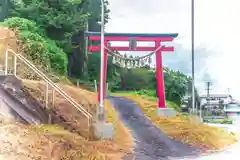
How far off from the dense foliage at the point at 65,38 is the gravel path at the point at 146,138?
28 centimetres

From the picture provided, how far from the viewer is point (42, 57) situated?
4.38 m

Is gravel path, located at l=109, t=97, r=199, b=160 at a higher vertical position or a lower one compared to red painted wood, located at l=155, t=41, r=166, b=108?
lower

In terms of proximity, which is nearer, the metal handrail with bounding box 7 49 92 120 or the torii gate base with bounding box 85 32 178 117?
the metal handrail with bounding box 7 49 92 120

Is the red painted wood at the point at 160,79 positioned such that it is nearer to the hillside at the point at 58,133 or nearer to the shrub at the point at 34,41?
the hillside at the point at 58,133

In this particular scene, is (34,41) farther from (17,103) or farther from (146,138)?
(146,138)

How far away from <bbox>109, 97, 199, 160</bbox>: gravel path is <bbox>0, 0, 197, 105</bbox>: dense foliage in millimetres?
281

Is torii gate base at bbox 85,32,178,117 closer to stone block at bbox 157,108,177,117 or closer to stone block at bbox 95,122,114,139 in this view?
stone block at bbox 157,108,177,117

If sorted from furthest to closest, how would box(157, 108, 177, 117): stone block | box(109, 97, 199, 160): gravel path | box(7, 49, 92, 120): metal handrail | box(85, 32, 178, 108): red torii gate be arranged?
1. box(157, 108, 177, 117): stone block
2. box(85, 32, 178, 108): red torii gate
3. box(109, 97, 199, 160): gravel path
4. box(7, 49, 92, 120): metal handrail

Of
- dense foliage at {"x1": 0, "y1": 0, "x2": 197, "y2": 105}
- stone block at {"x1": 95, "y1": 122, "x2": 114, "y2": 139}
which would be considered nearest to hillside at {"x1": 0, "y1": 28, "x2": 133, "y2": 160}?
stone block at {"x1": 95, "y1": 122, "x2": 114, "y2": 139}

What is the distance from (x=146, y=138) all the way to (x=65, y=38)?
1.43 metres

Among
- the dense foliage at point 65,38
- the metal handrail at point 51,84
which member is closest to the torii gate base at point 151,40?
the dense foliage at point 65,38

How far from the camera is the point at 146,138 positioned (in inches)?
176

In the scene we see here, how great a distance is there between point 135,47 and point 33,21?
1.44m

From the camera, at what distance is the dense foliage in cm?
436
